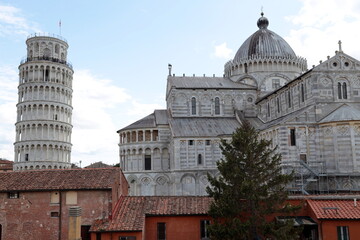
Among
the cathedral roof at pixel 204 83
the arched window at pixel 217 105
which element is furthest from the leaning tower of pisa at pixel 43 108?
the arched window at pixel 217 105

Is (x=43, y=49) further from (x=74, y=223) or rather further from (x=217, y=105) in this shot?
(x=74, y=223)

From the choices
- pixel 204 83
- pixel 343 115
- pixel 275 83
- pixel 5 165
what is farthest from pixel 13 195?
pixel 5 165

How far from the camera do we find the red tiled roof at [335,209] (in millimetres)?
22156

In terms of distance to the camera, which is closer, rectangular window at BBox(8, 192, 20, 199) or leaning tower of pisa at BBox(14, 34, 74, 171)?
rectangular window at BBox(8, 192, 20, 199)

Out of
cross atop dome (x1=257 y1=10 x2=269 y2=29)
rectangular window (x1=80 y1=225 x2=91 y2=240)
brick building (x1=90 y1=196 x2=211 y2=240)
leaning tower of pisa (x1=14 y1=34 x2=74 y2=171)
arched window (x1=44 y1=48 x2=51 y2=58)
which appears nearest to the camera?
brick building (x1=90 y1=196 x2=211 y2=240)

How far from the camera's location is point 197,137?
45344 mm

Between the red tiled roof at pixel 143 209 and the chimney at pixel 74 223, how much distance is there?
74 centimetres

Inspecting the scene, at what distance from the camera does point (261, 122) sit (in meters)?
49.6

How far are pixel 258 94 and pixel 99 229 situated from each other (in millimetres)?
35443

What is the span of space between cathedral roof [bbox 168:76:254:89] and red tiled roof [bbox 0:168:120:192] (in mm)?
27790

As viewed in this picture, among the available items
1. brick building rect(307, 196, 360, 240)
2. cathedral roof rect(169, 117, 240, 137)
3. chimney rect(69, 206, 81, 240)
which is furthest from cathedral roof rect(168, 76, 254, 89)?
chimney rect(69, 206, 81, 240)

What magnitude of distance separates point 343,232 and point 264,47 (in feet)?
120

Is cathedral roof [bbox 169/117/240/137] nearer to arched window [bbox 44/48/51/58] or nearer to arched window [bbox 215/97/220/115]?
arched window [bbox 215/97/220/115]

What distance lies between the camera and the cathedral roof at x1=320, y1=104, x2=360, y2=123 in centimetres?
3481
